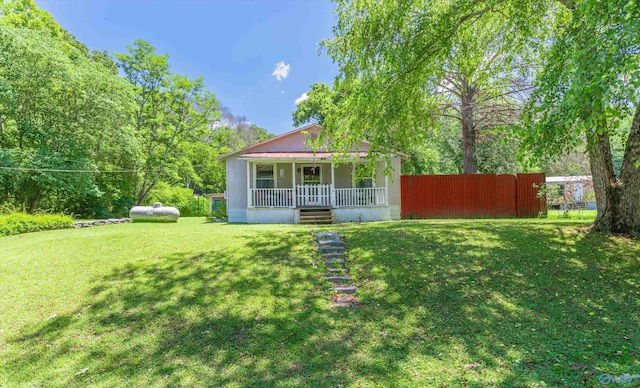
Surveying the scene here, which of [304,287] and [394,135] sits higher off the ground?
[394,135]

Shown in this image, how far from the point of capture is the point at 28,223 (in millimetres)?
11562

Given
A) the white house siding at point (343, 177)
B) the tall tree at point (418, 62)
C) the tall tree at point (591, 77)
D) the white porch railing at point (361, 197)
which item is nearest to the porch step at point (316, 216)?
the white porch railing at point (361, 197)

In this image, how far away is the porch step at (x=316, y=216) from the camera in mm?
12812

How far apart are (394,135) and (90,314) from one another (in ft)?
23.2

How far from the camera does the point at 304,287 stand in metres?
5.02

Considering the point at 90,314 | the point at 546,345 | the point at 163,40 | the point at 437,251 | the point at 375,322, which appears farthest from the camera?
the point at 163,40

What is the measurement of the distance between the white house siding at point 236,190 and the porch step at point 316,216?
304cm

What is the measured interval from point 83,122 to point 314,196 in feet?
42.7

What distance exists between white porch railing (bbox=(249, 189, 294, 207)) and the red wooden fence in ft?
17.7

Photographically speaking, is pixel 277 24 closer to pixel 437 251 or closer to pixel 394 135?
pixel 394 135

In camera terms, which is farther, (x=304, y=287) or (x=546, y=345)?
(x=304, y=287)

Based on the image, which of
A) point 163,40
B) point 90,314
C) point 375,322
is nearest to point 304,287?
point 375,322

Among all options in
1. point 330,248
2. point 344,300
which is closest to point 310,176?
point 330,248

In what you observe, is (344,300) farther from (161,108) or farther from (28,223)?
(161,108)
